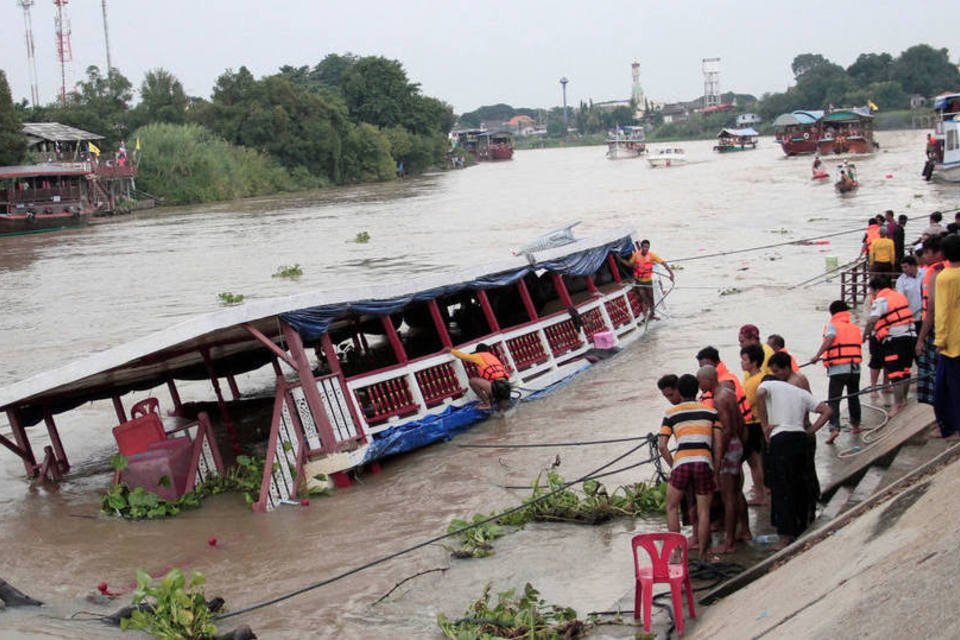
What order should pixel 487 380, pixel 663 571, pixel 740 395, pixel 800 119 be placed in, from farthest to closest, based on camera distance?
pixel 800 119 < pixel 487 380 < pixel 740 395 < pixel 663 571

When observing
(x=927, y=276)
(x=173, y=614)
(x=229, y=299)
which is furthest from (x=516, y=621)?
(x=229, y=299)

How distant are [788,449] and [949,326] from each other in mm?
1317

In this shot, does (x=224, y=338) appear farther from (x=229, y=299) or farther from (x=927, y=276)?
(x=229, y=299)

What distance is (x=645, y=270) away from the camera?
18203 millimetres

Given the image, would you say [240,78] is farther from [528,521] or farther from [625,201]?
[528,521]

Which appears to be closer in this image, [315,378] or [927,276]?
[927,276]

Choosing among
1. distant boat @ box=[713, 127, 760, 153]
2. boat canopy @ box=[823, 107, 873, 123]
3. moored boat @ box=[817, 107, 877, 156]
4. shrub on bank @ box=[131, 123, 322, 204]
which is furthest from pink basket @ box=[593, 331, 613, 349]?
distant boat @ box=[713, 127, 760, 153]

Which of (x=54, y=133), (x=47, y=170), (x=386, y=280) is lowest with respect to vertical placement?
(x=386, y=280)

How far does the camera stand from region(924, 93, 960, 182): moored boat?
40000 millimetres

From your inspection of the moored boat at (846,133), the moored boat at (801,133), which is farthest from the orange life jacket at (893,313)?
the moored boat at (801,133)

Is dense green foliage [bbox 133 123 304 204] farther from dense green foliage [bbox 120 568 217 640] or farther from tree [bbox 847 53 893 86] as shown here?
tree [bbox 847 53 893 86]

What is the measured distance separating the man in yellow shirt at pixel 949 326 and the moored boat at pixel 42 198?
156 ft

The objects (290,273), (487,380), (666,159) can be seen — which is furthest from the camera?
(666,159)

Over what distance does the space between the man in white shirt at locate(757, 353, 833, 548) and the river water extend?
120cm
